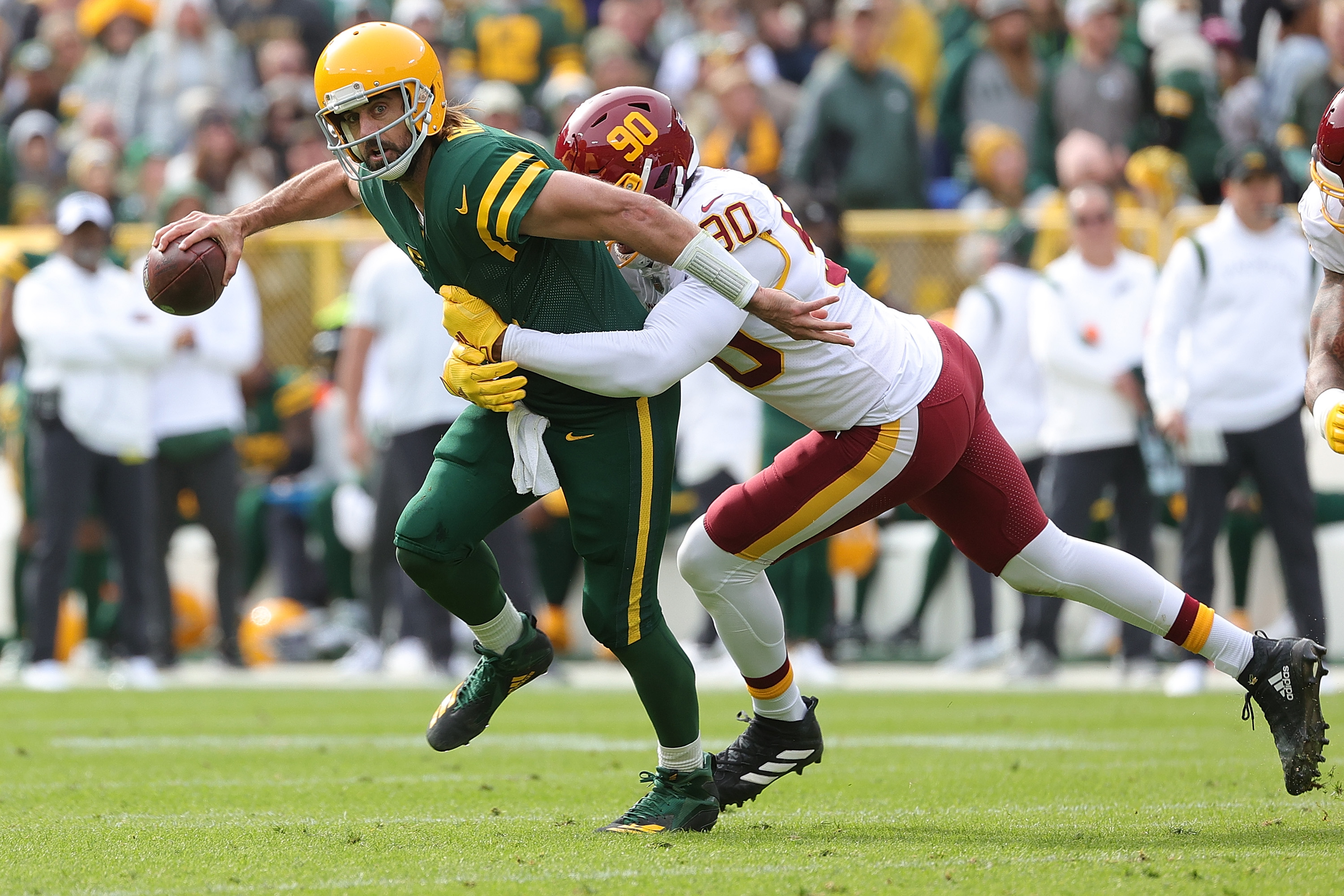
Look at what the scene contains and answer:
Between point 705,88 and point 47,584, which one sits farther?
point 705,88

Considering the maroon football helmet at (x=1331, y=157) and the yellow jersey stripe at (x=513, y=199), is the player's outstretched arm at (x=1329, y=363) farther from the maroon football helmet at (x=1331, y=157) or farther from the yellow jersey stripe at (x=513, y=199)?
the yellow jersey stripe at (x=513, y=199)

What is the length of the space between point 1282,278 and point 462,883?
19.5 feet

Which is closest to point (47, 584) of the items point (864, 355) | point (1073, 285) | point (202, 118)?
point (202, 118)

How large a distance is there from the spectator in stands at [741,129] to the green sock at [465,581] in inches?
282

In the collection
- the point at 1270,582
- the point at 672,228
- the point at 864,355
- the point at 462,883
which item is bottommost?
the point at 1270,582

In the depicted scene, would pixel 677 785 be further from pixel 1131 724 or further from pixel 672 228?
pixel 1131 724

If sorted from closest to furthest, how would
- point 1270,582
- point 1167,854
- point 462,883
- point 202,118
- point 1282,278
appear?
point 462,883, point 1167,854, point 1282,278, point 1270,582, point 202,118

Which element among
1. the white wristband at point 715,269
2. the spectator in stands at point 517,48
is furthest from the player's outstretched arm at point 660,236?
the spectator in stands at point 517,48

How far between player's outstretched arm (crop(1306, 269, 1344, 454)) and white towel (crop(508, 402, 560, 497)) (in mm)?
1872

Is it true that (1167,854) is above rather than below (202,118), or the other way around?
below

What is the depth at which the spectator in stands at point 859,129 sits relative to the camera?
11625 millimetres

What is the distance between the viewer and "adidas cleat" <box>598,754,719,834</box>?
4.48m

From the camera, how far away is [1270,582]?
998 cm

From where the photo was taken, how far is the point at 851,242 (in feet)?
37.9
